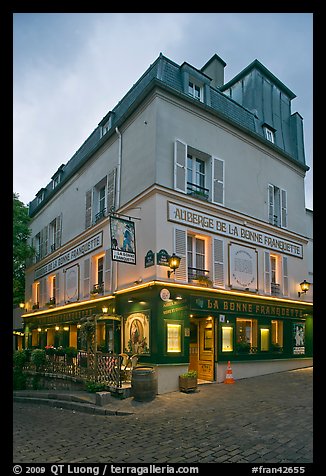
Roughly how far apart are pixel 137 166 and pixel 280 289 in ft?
28.6

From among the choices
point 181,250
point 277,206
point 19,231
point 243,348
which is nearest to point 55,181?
point 19,231

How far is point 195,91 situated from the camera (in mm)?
15086

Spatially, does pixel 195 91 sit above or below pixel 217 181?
above

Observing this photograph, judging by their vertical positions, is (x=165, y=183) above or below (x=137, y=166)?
below

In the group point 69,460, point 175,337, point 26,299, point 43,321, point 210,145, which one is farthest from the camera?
point 26,299

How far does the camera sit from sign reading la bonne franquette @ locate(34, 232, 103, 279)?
17000mm

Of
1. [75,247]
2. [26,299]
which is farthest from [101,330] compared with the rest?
[26,299]

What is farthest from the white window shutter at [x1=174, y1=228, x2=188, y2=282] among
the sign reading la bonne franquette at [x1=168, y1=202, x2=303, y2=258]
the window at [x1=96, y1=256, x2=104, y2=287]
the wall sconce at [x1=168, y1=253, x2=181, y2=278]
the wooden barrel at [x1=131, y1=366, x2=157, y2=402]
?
the window at [x1=96, y1=256, x2=104, y2=287]

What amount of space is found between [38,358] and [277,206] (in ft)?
41.0

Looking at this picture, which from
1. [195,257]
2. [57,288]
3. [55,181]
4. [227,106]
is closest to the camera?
[195,257]

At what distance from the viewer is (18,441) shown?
22.6 feet

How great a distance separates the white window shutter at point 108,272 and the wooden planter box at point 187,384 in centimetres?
511

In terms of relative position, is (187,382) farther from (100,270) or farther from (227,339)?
(100,270)

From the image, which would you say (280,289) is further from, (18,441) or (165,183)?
(18,441)
